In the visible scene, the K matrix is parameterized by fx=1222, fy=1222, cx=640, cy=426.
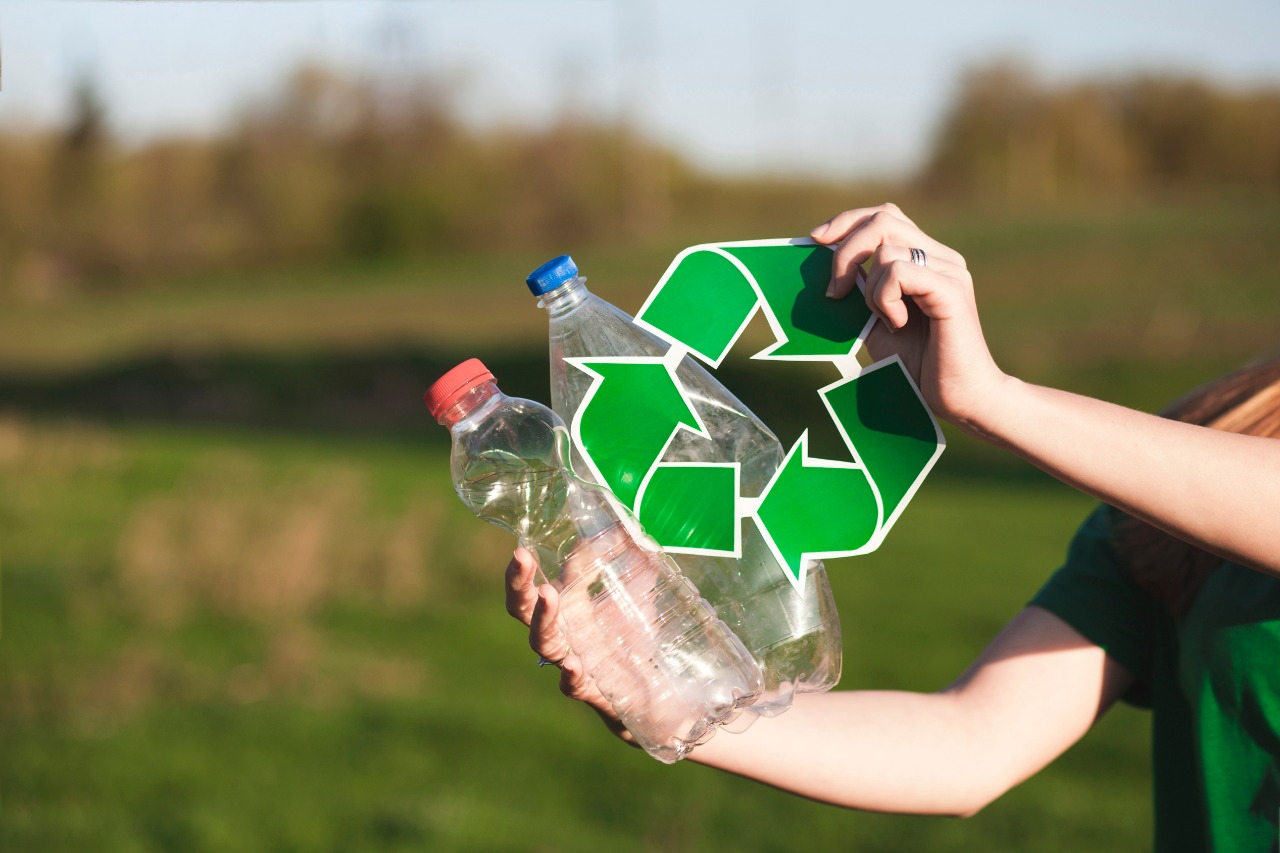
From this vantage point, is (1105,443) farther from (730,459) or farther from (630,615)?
(630,615)

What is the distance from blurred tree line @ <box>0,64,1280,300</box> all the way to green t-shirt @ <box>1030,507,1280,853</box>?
47.0ft

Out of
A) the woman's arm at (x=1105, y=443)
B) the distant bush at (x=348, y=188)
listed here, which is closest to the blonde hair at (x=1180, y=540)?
the woman's arm at (x=1105, y=443)

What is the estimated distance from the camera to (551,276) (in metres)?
1.46

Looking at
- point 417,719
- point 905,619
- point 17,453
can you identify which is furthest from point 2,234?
point 905,619

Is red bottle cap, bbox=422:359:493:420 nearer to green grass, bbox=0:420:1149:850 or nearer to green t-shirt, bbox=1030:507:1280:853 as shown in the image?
green t-shirt, bbox=1030:507:1280:853

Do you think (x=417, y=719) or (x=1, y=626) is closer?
(x=417, y=719)

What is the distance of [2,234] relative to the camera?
33.6 ft

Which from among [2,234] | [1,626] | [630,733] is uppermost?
→ [630,733]

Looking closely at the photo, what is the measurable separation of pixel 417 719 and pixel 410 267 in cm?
2010

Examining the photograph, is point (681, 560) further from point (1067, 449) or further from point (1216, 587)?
point (1216, 587)

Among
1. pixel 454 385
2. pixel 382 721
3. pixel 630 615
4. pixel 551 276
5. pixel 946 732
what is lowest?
pixel 382 721

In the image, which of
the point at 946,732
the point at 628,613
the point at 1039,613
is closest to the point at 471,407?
the point at 628,613

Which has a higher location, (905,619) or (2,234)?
(2,234)

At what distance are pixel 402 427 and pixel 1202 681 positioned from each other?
59.2 feet
